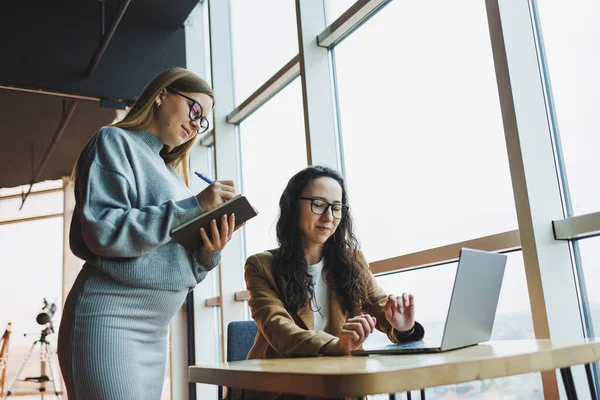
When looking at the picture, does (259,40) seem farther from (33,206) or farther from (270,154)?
(33,206)

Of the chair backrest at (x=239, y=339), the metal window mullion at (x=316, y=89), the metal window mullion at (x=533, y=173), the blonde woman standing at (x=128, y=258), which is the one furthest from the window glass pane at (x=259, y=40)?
the blonde woman standing at (x=128, y=258)

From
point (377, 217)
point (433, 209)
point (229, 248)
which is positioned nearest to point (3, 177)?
point (229, 248)

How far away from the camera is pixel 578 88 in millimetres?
2037

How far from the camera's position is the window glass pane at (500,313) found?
2.15m

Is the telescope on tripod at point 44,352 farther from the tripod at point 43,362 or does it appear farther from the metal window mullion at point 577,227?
the metal window mullion at point 577,227

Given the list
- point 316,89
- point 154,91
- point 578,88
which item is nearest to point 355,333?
point 154,91

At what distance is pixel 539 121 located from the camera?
2.08 m

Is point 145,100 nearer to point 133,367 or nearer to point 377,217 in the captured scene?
point 133,367

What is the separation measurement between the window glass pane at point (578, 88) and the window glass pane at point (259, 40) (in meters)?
2.02

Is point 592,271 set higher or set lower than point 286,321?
higher

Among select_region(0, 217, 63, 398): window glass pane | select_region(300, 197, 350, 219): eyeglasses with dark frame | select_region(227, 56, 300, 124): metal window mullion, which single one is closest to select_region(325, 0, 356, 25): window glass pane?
select_region(227, 56, 300, 124): metal window mullion

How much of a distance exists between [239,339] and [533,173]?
1.27 m

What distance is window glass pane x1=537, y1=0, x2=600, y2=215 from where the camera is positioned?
1973mm

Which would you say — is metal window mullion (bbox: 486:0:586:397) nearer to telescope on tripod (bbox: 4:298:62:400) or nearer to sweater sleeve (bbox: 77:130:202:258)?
sweater sleeve (bbox: 77:130:202:258)
